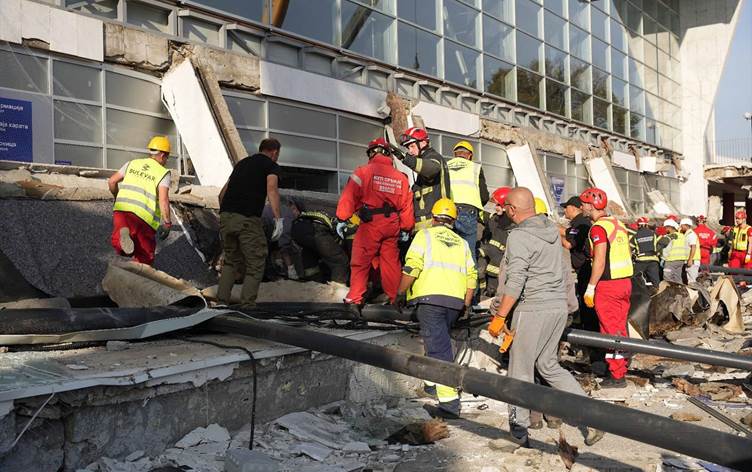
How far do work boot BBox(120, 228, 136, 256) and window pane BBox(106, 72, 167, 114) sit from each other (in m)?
4.32

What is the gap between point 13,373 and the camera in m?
3.71

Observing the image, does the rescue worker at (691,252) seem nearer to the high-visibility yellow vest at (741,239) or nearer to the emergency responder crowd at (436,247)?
the high-visibility yellow vest at (741,239)

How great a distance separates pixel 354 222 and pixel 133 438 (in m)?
4.10

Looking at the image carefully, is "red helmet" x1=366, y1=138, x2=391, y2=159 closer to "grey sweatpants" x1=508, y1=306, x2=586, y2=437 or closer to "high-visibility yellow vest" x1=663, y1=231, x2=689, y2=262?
"grey sweatpants" x1=508, y1=306, x2=586, y2=437

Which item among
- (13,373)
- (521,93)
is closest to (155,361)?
(13,373)

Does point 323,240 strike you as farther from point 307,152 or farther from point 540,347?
point 307,152

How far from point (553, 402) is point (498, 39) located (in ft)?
56.8

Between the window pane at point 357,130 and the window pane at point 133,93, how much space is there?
160 inches

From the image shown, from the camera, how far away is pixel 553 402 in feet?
10.4

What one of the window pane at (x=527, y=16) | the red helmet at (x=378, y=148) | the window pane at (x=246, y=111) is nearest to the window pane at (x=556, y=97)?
the window pane at (x=527, y=16)

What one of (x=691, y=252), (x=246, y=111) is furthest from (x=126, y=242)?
(x=691, y=252)

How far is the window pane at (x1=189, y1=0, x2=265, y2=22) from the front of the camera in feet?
37.8

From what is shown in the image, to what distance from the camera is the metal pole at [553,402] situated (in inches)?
105

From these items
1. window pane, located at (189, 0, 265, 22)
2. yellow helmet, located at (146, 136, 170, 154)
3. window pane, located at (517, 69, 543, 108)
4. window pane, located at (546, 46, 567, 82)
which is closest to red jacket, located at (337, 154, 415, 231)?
yellow helmet, located at (146, 136, 170, 154)
